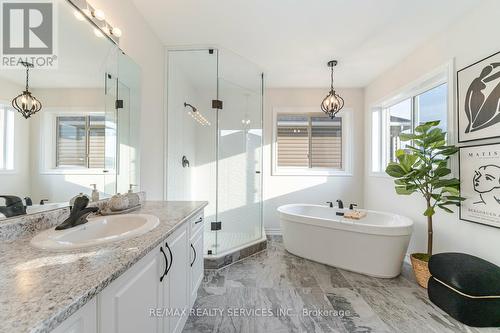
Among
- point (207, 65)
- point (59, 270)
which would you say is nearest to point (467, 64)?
point (207, 65)

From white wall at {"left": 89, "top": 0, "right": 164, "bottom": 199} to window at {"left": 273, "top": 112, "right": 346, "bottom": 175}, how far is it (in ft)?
7.14

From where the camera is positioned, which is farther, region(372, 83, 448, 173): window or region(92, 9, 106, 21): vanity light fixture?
region(372, 83, 448, 173): window

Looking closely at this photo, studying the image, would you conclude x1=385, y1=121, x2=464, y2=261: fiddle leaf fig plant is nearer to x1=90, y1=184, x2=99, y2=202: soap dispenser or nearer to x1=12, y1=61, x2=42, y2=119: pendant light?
x1=90, y1=184, x2=99, y2=202: soap dispenser

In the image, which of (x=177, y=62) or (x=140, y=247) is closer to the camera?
(x=140, y=247)

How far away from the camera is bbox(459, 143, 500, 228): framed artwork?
180cm

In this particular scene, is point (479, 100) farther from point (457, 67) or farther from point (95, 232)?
point (95, 232)

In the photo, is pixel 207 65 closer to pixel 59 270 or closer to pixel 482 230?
pixel 59 270

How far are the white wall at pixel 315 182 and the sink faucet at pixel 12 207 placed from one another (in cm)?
321

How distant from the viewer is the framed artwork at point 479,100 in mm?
1812

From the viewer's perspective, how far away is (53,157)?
1.17 m

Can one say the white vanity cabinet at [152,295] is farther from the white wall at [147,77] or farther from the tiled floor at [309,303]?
the white wall at [147,77]

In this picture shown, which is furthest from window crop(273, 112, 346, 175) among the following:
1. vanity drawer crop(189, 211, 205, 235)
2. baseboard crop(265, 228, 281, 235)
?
vanity drawer crop(189, 211, 205, 235)

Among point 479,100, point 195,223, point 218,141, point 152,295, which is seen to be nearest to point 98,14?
point 195,223

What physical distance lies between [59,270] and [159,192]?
6.20 ft
